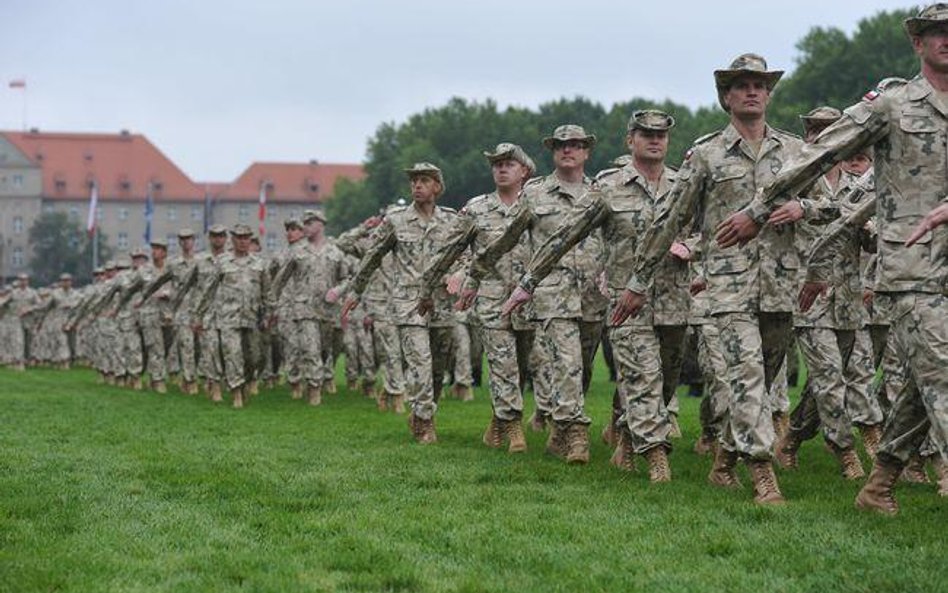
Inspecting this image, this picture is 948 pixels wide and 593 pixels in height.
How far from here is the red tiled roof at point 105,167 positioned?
154 m

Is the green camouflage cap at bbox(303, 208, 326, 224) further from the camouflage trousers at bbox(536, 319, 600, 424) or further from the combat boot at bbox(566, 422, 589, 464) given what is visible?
the combat boot at bbox(566, 422, 589, 464)

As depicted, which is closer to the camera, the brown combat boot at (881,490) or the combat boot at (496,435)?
the brown combat boot at (881,490)

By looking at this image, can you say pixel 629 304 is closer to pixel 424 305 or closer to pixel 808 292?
pixel 808 292

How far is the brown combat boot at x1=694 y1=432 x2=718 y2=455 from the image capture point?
12.4 meters

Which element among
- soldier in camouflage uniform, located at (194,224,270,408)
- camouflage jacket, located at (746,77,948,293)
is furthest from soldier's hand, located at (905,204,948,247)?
soldier in camouflage uniform, located at (194,224,270,408)

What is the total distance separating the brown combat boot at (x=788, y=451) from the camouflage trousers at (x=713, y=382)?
1.66ft

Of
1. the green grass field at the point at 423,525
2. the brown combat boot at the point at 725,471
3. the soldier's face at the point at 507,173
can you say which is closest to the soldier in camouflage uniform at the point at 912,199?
the green grass field at the point at 423,525

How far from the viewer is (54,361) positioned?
4281cm

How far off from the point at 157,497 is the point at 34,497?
0.78 m

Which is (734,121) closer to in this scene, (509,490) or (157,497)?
(509,490)

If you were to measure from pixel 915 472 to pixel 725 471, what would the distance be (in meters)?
1.51

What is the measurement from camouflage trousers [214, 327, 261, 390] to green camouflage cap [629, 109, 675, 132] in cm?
1078

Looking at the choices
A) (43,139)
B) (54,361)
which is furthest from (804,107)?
(43,139)

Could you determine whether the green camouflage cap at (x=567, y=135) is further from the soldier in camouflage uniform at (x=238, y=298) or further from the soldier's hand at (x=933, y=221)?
the soldier in camouflage uniform at (x=238, y=298)
